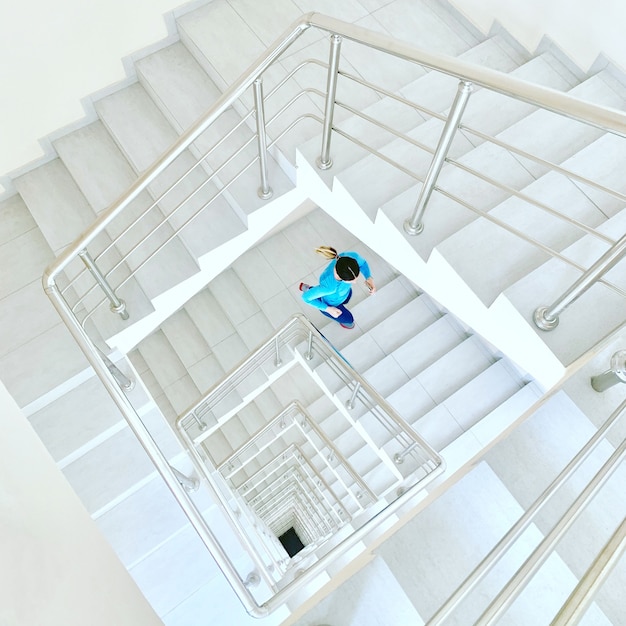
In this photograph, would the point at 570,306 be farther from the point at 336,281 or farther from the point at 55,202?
the point at 55,202

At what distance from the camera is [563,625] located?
0.77 metres

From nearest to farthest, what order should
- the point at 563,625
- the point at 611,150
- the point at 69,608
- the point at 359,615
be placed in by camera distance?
the point at 563,625
the point at 69,608
the point at 611,150
the point at 359,615

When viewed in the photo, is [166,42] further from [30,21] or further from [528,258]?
[528,258]

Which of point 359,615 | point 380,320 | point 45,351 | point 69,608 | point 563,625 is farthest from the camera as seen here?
point 380,320

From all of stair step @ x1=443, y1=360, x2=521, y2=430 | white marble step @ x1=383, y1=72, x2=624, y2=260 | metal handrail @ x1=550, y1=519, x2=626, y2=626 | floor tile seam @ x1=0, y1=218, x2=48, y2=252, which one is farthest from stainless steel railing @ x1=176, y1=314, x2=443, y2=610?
floor tile seam @ x1=0, y1=218, x2=48, y2=252

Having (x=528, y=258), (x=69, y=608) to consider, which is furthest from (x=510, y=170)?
(x=69, y=608)

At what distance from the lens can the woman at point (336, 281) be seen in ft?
8.80

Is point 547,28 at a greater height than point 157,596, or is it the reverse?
point 547,28

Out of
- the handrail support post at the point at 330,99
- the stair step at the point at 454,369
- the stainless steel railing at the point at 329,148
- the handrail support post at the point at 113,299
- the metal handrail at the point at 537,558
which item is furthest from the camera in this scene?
the stair step at the point at 454,369

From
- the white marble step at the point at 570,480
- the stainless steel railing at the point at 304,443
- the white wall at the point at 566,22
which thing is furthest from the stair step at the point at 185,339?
the white wall at the point at 566,22

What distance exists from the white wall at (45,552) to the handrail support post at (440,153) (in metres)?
1.45

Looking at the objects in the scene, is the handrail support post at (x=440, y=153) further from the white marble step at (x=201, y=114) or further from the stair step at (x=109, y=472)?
the stair step at (x=109, y=472)

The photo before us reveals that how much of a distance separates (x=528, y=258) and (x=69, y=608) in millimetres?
1865

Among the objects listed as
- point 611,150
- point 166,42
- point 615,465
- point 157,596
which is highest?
point 166,42
